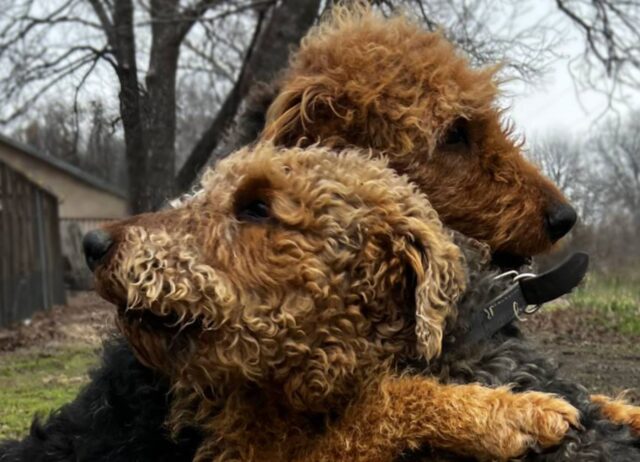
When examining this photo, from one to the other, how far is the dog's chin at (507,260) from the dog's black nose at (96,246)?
140 cm

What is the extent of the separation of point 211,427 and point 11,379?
742 cm

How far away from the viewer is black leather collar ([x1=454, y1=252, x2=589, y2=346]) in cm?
255

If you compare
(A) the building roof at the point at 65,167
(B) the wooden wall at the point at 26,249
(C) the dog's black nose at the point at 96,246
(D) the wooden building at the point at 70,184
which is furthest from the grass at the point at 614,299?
(A) the building roof at the point at 65,167

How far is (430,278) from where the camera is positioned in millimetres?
2400

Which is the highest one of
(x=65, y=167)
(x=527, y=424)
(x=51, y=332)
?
(x=65, y=167)

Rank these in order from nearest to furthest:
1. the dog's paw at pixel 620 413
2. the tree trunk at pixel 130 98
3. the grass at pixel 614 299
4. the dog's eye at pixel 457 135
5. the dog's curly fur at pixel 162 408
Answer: the dog's curly fur at pixel 162 408 < the dog's paw at pixel 620 413 < the dog's eye at pixel 457 135 < the grass at pixel 614 299 < the tree trunk at pixel 130 98

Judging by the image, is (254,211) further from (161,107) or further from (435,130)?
(161,107)

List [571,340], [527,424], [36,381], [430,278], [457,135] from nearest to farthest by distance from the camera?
[527,424] < [430,278] < [457,135] < [36,381] < [571,340]

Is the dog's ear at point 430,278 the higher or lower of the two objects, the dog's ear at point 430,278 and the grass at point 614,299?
the higher

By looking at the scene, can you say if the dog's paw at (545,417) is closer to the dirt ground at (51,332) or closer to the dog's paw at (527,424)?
the dog's paw at (527,424)

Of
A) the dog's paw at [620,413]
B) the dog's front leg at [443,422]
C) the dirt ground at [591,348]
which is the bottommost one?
the dirt ground at [591,348]

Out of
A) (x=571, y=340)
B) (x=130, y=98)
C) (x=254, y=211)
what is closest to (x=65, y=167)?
(x=130, y=98)

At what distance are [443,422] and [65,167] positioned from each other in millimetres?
45625

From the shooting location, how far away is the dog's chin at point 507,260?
317cm
